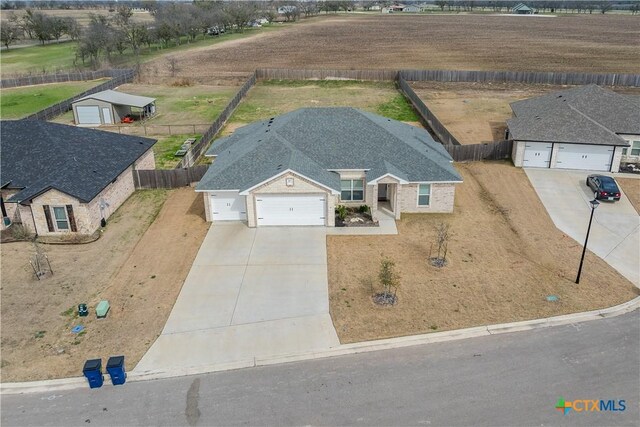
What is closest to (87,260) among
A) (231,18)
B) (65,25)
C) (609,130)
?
(609,130)

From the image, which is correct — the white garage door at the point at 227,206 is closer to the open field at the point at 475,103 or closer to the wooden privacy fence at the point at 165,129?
the wooden privacy fence at the point at 165,129

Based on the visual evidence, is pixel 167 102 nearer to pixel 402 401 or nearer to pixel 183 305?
pixel 183 305

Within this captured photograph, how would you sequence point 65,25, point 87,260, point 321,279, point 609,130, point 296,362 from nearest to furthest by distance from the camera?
point 296,362 < point 321,279 < point 87,260 < point 609,130 < point 65,25

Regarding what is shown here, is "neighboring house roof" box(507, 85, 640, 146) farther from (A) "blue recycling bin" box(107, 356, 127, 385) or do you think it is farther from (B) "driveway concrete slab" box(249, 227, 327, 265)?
(A) "blue recycling bin" box(107, 356, 127, 385)

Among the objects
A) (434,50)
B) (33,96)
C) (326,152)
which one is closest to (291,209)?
(326,152)

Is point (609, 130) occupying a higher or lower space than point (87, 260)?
higher

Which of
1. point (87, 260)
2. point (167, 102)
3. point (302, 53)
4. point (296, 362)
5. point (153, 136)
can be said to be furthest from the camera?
point (302, 53)

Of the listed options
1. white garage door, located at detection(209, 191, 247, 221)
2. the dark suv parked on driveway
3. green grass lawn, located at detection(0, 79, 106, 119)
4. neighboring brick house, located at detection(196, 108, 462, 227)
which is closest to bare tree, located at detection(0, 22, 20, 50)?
green grass lawn, located at detection(0, 79, 106, 119)
